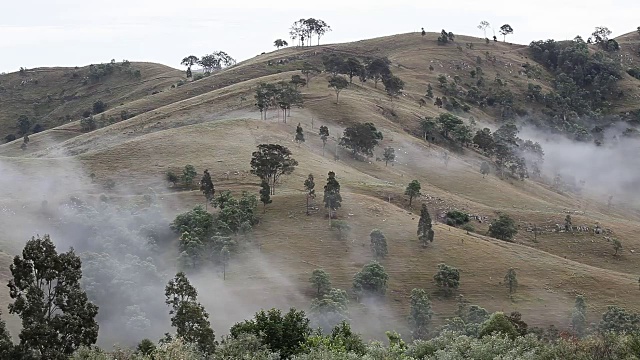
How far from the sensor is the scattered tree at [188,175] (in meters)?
101

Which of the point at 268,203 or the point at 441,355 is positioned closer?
the point at 441,355

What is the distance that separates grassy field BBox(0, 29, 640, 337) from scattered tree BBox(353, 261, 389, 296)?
1.73m

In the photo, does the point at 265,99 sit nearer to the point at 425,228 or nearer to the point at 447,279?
the point at 425,228

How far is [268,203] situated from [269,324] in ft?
140

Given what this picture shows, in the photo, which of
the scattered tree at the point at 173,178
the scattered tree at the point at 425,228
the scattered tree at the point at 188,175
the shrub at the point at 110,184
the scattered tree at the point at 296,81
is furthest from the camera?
the scattered tree at the point at 296,81

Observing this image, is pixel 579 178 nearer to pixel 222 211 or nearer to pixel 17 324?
pixel 222 211

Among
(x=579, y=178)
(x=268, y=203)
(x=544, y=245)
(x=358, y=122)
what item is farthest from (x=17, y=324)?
(x=579, y=178)

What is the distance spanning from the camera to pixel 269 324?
158 ft

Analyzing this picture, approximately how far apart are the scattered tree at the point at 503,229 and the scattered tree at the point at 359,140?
40924mm

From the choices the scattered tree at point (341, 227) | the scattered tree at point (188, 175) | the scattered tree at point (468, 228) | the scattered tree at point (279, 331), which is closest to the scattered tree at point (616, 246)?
the scattered tree at point (468, 228)

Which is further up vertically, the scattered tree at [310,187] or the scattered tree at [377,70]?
the scattered tree at [377,70]

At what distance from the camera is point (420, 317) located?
66.6 meters

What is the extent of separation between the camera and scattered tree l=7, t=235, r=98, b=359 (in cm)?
3859

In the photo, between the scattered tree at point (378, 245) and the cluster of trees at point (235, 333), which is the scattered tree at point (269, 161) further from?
the cluster of trees at point (235, 333)
